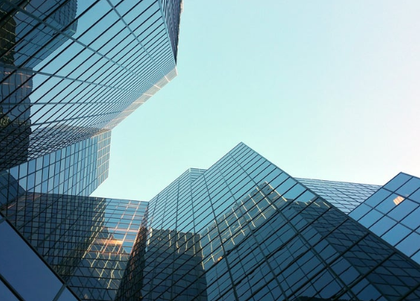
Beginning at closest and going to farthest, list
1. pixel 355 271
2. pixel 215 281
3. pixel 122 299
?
pixel 355 271 → pixel 215 281 → pixel 122 299

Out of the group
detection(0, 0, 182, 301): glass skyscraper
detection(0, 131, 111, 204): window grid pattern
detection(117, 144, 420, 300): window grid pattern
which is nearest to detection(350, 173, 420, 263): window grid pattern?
detection(117, 144, 420, 300): window grid pattern

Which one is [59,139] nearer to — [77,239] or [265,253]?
[77,239]

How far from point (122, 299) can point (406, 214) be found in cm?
2098

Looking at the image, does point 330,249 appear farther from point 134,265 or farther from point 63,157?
point 63,157

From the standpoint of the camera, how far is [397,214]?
2206 centimetres

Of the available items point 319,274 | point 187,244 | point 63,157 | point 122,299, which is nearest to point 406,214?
point 319,274

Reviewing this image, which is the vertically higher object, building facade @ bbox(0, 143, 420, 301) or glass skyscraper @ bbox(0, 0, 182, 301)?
glass skyscraper @ bbox(0, 0, 182, 301)

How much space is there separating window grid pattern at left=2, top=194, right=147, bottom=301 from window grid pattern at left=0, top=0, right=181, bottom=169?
5479mm

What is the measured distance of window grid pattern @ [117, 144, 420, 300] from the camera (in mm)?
13539

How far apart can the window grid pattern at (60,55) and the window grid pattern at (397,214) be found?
63.3 ft

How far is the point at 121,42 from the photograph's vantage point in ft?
69.5

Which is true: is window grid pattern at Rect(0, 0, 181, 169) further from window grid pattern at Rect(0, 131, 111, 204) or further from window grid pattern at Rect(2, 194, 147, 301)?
window grid pattern at Rect(2, 194, 147, 301)

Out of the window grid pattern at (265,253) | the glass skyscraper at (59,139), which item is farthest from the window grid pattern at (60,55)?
the window grid pattern at (265,253)

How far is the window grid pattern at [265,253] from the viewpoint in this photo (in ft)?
44.4
